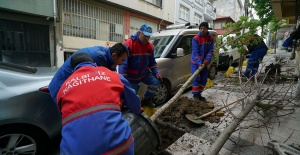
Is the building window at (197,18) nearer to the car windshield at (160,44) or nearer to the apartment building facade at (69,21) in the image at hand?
the apartment building facade at (69,21)

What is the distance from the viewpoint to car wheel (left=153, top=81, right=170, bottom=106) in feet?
13.5

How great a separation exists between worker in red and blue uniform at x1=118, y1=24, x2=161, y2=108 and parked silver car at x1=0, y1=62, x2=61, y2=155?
138 cm

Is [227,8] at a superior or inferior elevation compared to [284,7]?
superior

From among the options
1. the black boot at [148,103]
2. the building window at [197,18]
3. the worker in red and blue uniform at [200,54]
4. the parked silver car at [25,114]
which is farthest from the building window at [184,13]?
the parked silver car at [25,114]

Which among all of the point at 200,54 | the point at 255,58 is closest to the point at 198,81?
the point at 200,54

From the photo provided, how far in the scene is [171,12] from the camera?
53.5 feet

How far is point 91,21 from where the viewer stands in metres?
10.2

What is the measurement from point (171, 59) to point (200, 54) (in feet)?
2.27

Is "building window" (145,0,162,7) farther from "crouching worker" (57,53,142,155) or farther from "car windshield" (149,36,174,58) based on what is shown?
"crouching worker" (57,53,142,155)

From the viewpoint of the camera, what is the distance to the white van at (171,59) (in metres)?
4.21

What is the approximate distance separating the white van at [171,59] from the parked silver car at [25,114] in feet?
7.65

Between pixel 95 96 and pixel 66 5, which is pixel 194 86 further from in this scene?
pixel 66 5

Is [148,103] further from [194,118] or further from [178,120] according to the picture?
[194,118]

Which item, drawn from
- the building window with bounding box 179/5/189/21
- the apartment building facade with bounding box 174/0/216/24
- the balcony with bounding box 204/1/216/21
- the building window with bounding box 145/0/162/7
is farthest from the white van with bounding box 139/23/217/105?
the balcony with bounding box 204/1/216/21
